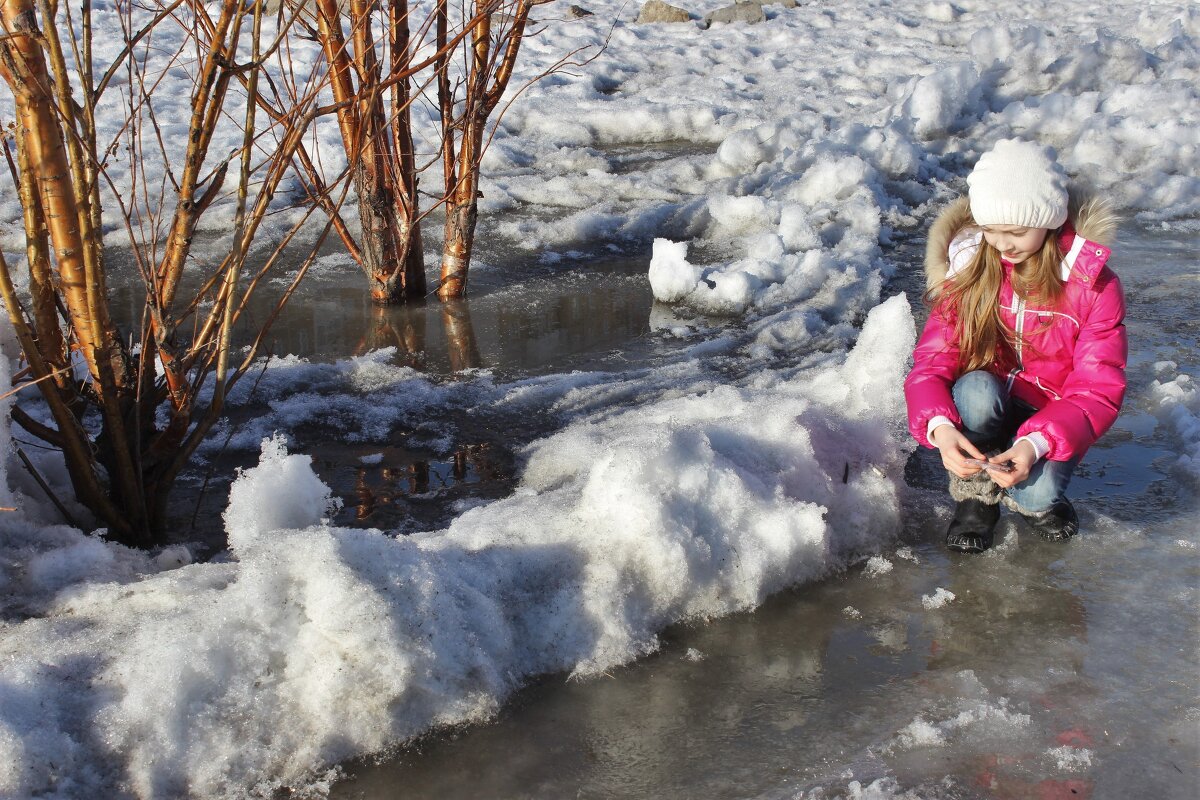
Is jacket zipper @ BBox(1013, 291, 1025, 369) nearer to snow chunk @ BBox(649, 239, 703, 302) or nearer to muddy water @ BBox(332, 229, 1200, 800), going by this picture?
muddy water @ BBox(332, 229, 1200, 800)

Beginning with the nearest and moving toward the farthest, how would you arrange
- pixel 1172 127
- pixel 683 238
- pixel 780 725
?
1. pixel 780 725
2. pixel 683 238
3. pixel 1172 127

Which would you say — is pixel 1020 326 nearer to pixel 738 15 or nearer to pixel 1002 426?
pixel 1002 426

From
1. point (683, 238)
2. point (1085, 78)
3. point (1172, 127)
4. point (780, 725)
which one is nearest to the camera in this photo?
point (780, 725)

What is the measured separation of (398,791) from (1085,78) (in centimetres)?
1126

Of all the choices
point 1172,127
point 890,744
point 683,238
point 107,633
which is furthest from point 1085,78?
point 107,633

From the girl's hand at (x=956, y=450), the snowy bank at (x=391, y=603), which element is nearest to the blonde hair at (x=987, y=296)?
the girl's hand at (x=956, y=450)

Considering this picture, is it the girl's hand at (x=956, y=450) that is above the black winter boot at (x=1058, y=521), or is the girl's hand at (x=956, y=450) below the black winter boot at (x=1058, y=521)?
above

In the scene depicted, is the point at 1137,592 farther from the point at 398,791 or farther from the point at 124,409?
the point at 124,409

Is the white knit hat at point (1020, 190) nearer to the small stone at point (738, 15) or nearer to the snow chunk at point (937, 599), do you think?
the snow chunk at point (937, 599)

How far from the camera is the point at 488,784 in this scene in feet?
7.29

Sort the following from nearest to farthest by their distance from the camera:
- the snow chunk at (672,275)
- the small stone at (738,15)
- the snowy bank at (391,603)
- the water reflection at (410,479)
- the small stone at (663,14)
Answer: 1. the snowy bank at (391,603)
2. the water reflection at (410,479)
3. the snow chunk at (672,275)
4. the small stone at (738,15)
5. the small stone at (663,14)

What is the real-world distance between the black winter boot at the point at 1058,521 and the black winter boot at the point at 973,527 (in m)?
0.13

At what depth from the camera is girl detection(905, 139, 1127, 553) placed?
2.92 metres

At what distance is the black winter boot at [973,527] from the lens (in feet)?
10.2
